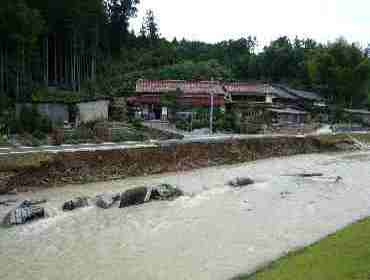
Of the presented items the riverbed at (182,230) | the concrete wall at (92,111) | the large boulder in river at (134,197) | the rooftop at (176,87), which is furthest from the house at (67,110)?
the large boulder in river at (134,197)

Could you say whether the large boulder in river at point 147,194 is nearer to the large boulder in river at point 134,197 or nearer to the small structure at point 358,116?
the large boulder in river at point 134,197

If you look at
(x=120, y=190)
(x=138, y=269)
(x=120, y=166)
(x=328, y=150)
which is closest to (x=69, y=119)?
(x=120, y=166)

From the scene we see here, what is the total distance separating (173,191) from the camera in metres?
21.3

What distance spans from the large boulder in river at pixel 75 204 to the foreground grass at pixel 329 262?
365 inches

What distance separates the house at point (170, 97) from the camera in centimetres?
4719

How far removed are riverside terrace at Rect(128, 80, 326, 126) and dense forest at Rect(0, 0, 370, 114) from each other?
4.29 m

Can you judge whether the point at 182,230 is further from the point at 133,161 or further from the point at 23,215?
the point at 133,161

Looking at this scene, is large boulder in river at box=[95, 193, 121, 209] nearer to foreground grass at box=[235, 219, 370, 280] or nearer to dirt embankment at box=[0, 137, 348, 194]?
dirt embankment at box=[0, 137, 348, 194]

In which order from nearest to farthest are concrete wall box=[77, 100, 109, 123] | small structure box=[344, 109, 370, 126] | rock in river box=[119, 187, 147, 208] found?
rock in river box=[119, 187, 147, 208]
concrete wall box=[77, 100, 109, 123]
small structure box=[344, 109, 370, 126]

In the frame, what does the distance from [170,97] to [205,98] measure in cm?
435

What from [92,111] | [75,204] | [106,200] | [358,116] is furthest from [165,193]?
[358,116]

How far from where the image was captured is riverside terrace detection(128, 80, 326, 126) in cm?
4788

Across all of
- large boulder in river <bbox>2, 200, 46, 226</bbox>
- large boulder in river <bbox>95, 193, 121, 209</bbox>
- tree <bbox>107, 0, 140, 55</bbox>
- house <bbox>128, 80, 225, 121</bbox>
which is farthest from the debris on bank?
tree <bbox>107, 0, 140, 55</bbox>

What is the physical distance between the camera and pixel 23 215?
1653cm
